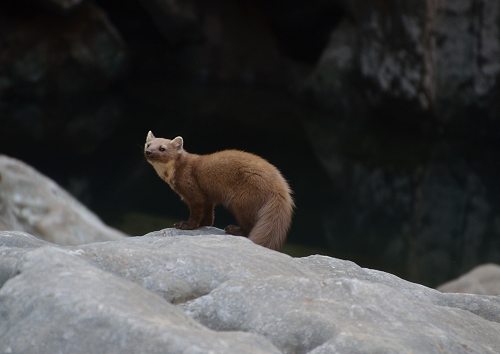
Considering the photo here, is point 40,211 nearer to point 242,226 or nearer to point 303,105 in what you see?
point 242,226

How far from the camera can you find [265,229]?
6.13 m

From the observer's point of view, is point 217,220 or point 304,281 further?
point 217,220

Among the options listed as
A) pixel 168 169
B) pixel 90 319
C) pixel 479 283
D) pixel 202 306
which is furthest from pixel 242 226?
pixel 479 283

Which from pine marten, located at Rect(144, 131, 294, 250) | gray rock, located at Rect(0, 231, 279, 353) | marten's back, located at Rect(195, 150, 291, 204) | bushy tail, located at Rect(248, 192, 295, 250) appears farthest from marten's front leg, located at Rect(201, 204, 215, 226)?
gray rock, located at Rect(0, 231, 279, 353)

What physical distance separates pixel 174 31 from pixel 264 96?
3.04m

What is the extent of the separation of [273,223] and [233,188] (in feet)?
1.74

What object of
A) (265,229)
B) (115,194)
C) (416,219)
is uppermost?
(265,229)

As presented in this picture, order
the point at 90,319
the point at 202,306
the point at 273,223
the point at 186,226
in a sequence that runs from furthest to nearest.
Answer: the point at 186,226
the point at 273,223
the point at 202,306
the point at 90,319

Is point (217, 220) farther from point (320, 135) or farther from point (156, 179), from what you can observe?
point (320, 135)

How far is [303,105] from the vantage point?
2525 cm

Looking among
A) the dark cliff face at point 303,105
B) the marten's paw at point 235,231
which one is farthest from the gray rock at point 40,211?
the dark cliff face at point 303,105

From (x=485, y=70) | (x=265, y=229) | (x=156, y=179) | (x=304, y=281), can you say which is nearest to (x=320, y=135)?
(x=485, y=70)

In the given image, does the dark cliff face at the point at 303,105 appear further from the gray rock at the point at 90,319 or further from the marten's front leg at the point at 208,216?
the gray rock at the point at 90,319

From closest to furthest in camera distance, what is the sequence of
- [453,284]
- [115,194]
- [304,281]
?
1. [304,281]
2. [453,284]
3. [115,194]
